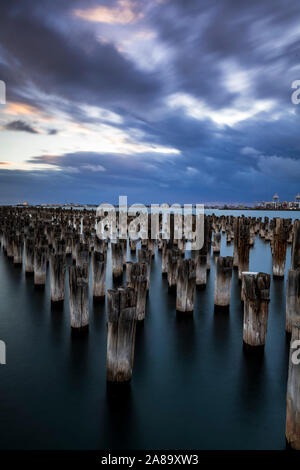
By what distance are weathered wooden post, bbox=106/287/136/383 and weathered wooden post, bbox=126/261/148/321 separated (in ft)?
6.58

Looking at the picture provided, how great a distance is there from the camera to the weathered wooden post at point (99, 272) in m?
8.41

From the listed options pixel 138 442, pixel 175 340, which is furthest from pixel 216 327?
pixel 138 442

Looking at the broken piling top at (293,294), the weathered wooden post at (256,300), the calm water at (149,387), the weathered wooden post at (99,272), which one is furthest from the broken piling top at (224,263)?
the weathered wooden post at (99,272)

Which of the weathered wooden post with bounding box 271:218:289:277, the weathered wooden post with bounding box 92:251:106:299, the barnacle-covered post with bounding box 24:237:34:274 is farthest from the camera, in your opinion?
the weathered wooden post with bounding box 271:218:289:277

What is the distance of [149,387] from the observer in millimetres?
5016

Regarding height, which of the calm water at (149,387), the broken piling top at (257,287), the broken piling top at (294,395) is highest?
the broken piling top at (257,287)

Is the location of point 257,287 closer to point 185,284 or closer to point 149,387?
point 185,284

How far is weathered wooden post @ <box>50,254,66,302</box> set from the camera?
7.63m

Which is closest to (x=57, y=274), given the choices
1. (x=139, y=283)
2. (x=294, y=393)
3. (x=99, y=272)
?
(x=99, y=272)

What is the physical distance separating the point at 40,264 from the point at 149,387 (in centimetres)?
620

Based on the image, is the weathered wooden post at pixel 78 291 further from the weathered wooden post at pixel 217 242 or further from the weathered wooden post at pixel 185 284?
the weathered wooden post at pixel 217 242

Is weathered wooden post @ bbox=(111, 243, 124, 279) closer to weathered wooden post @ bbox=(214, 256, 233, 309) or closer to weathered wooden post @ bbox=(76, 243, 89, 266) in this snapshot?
weathered wooden post @ bbox=(76, 243, 89, 266)

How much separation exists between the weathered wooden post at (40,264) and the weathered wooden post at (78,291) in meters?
3.67

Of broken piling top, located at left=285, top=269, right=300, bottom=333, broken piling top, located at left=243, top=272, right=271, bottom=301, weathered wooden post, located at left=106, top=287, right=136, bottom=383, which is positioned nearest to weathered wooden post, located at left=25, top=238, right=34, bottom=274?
weathered wooden post, located at left=106, top=287, right=136, bottom=383
